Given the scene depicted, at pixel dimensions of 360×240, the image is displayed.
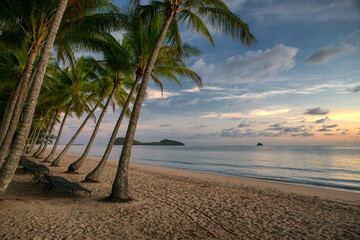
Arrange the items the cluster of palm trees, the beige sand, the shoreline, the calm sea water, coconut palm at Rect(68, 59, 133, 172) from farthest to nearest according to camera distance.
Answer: the calm sea water → coconut palm at Rect(68, 59, 133, 172) → the shoreline → the cluster of palm trees → the beige sand

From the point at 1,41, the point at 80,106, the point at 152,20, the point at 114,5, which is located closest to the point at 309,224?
the point at 152,20

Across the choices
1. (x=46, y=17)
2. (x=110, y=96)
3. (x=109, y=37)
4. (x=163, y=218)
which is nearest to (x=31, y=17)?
(x=46, y=17)

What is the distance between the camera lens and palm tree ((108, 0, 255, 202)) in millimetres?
5375

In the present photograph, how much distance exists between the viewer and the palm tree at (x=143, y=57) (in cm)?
801

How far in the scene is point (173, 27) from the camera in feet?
25.7

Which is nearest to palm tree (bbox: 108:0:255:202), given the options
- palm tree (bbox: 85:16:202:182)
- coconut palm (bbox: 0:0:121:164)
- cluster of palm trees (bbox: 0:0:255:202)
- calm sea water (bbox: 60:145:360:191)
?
cluster of palm trees (bbox: 0:0:255:202)

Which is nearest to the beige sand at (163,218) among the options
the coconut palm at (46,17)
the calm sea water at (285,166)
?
the coconut palm at (46,17)

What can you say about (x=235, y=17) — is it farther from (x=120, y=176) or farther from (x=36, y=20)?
(x=36, y=20)

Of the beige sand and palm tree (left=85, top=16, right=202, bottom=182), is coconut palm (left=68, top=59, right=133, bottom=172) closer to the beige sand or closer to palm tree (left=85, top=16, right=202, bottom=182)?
palm tree (left=85, top=16, right=202, bottom=182)

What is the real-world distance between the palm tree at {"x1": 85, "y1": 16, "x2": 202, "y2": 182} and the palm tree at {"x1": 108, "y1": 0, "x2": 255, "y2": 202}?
648 mm

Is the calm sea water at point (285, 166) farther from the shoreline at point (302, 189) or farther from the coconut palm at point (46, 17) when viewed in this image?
the coconut palm at point (46, 17)

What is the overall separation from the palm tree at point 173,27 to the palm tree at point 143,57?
2.13ft

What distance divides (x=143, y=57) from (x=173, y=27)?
5.71 ft

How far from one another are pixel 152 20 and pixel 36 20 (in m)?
4.13
